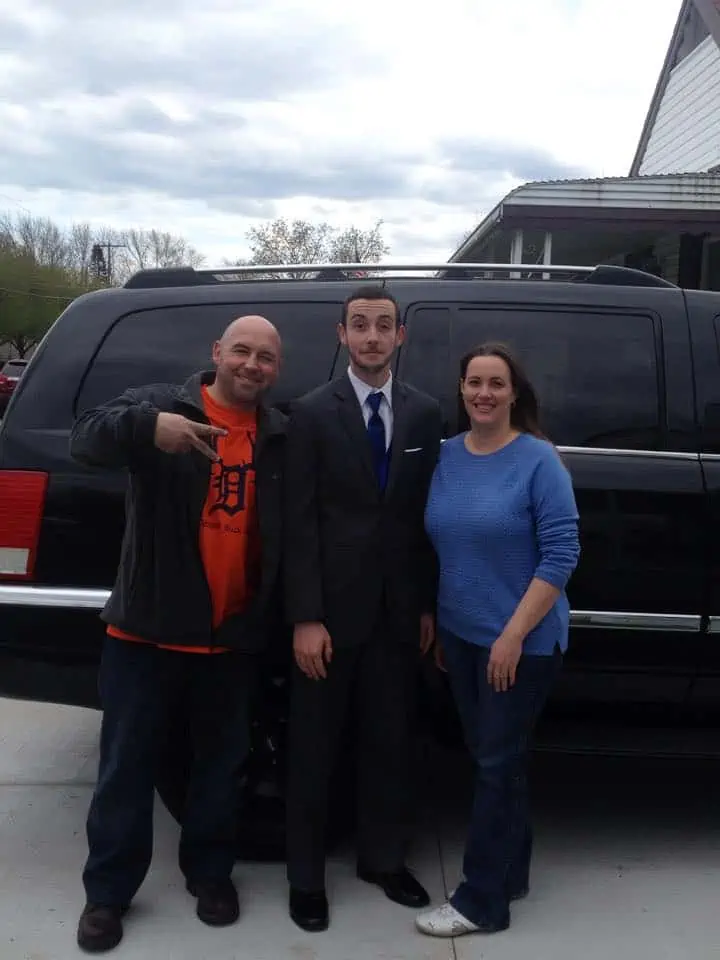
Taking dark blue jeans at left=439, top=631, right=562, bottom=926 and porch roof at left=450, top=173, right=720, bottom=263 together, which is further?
porch roof at left=450, top=173, right=720, bottom=263

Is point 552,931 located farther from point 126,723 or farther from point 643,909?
point 126,723

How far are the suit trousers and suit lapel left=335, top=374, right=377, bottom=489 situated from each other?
1.68 ft

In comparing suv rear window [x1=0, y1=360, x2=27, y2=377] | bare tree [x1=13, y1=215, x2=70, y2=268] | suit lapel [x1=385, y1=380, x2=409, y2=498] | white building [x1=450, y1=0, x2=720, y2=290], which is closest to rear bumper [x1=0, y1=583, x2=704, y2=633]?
suit lapel [x1=385, y1=380, x2=409, y2=498]

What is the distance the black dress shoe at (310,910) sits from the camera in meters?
2.91

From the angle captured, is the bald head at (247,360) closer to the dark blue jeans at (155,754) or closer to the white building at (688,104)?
the dark blue jeans at (155,754)

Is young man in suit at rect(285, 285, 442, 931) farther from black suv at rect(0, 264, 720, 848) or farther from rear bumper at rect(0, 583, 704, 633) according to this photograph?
rear bumper at rect(0, 583, 704, 633)

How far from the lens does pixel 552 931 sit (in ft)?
9.56

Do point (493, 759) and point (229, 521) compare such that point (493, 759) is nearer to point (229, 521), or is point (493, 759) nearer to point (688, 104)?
point (229, 521)

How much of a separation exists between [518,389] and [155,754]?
60.3 inches

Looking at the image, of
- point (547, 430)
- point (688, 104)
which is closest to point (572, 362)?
point (547, 430)

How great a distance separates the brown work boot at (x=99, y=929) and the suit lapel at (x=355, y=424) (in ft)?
4.97

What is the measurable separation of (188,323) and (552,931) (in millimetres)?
2318

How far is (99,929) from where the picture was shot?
279 centimetres

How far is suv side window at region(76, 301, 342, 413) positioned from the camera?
10.6 ft
